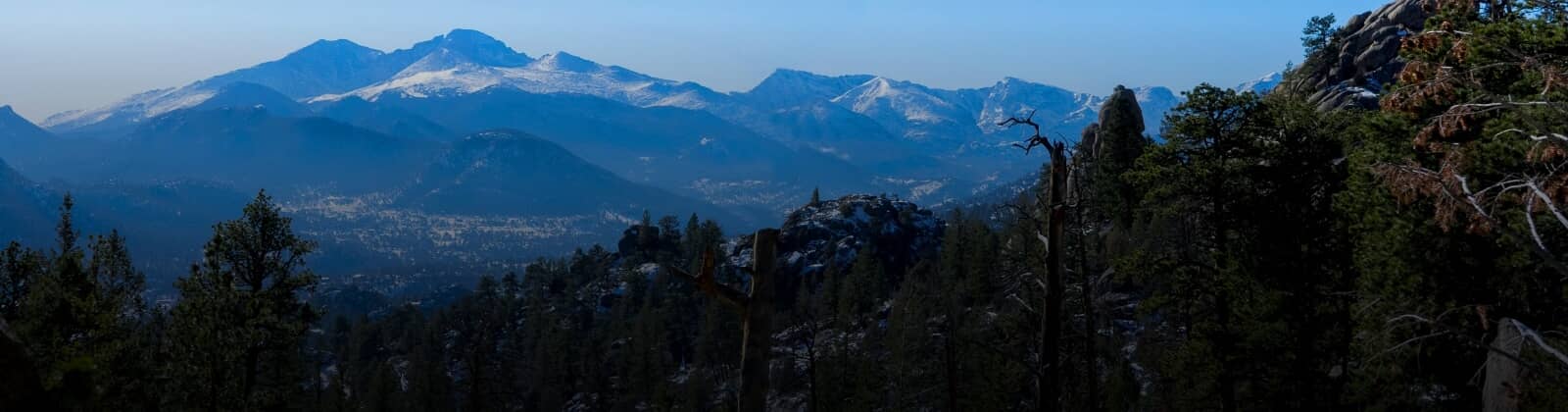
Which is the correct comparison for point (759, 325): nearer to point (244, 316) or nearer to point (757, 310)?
point (757, 310)

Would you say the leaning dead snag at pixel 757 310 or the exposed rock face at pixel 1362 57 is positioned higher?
the exposed rock face at pixel 1362 57

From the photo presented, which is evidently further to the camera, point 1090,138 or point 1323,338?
point 1090,138

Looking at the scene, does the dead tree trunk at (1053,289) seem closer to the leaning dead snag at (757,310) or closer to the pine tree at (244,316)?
the leaning dead snag at (757,310)

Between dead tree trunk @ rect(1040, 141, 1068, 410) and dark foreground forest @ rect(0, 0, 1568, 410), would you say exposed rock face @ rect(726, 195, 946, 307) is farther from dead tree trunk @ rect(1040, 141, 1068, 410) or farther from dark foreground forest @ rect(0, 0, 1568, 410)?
dead tree trunk @ rect(1040, 141, 1068, 410)

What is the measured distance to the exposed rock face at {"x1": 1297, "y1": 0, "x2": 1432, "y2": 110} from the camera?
65.0 m

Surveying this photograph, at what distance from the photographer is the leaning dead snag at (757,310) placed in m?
11.5

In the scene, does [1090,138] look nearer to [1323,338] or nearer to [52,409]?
[1323,338]

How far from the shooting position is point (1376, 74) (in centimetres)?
6788

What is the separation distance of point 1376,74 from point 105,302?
7651 cm

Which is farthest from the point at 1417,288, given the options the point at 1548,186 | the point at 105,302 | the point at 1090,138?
the point at 1090,138

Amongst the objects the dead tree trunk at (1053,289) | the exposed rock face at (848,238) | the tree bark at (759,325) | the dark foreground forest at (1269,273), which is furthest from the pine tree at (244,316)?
the exposed rock face at (848,238)

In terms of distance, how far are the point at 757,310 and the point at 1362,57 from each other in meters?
74.0

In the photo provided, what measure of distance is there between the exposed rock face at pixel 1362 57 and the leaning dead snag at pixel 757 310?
60.0 meters

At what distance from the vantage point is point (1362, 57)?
6969 centimetres
